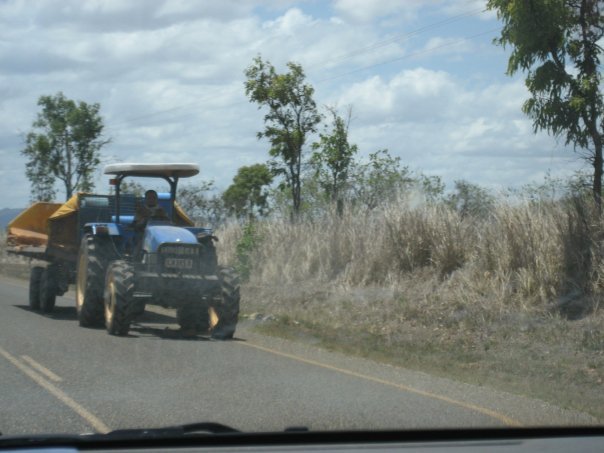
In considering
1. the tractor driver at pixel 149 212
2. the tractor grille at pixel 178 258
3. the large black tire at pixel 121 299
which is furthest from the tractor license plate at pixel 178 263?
the tractor driver at pixel 149 212

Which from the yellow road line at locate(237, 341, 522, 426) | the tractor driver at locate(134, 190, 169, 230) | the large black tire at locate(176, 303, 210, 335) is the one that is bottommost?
the yellow road line at locate(237, 341, 522, 426)

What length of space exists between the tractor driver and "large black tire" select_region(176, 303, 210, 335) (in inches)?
75.1

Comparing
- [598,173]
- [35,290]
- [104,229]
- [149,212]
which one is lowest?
[35,290]

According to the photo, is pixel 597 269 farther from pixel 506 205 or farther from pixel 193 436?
pixel 193 436

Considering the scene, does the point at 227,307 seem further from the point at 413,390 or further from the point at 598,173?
the point at 598,173

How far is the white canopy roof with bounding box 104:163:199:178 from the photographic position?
679 inches

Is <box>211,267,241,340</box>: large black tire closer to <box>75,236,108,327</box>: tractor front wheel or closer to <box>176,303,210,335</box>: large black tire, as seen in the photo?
<box>176,303,210,335</box>: large black tire

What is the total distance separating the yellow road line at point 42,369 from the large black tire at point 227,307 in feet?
13.0

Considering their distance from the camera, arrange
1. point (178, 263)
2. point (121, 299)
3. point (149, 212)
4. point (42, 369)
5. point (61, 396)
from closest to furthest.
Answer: point (61, 396) < point (42, 369) < point (121, 299) < point (178, 263) < point (149, 212)

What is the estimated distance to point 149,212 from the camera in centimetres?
1756

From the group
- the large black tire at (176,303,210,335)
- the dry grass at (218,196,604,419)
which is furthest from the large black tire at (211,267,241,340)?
the dry grass at (218,196,604,419)

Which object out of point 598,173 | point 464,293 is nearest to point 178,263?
point 464,293

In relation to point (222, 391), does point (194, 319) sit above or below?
above

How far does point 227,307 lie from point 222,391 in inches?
227
